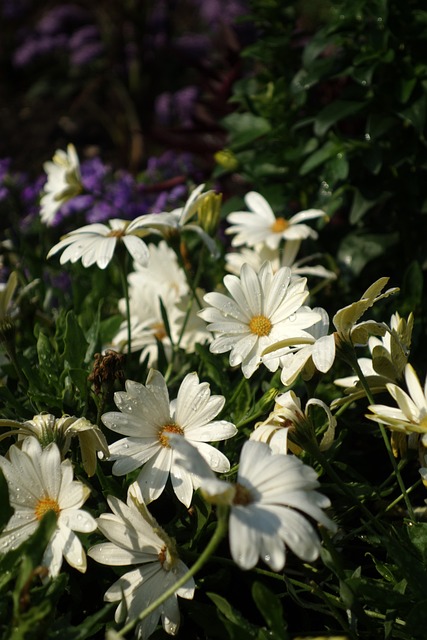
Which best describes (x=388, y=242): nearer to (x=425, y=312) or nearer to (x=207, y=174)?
(x=425, y=312)

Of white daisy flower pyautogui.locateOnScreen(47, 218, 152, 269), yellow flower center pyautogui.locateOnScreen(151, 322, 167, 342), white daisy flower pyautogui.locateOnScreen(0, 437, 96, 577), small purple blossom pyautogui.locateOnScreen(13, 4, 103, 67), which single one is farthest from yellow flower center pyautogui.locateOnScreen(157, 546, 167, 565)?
small purple blossom pyautogui.locateOnScreen(13, 4, 103, 67)

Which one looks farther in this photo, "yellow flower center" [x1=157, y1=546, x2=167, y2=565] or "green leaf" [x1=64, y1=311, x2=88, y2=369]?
"green leaf" [x1=64, y1=311, x2=88, y2=369]

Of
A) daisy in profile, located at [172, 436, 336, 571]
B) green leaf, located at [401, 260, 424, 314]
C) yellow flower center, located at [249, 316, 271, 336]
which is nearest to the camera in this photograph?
daisy in profile, located at [172, 436, 336, 571]

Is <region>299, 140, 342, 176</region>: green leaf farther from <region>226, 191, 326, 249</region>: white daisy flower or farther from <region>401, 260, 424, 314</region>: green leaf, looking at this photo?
<region>401, 260, 424, 314</region>: green leaf

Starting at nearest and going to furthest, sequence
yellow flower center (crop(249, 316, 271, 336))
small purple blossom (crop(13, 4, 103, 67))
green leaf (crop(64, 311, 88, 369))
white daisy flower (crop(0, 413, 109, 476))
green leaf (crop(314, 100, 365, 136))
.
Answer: white daisy flower (crop(0, 413, 109, 476)) < yellow flower center (crop(249, 316, 271, 336)) < green leaf (crop(64, 311, 88, 369)) < green leaf (crop(314, 100, 365, 136)) < small purple blossom (crop(13, 4, 103, 67))

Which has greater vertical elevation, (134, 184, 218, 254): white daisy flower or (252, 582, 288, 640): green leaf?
(134, 184, 218, 254): white daisy flower

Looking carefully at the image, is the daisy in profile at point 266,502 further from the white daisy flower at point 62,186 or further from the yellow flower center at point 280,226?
the white daisy flower at point 62,186

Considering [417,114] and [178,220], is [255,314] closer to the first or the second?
[178,220]
